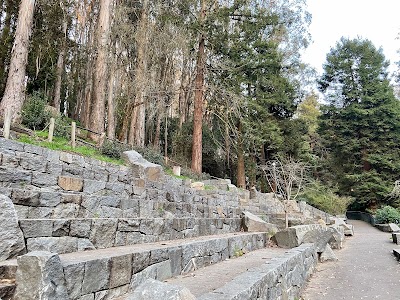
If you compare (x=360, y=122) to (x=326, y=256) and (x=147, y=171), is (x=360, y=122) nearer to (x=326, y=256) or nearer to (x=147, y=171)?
(x=326, y=256)

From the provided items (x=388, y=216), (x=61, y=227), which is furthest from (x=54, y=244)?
(x=388, y=216)

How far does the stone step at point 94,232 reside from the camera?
3.09 metres

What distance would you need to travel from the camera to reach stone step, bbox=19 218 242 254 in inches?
122

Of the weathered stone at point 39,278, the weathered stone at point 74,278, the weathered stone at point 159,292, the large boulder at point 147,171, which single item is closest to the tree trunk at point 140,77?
the large boulder at point 147,171

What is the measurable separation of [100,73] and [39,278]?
14146mm

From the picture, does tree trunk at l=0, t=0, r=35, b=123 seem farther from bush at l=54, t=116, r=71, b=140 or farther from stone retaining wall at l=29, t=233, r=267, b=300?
stone retaining wall at l=29, t=233, r=267, b=300

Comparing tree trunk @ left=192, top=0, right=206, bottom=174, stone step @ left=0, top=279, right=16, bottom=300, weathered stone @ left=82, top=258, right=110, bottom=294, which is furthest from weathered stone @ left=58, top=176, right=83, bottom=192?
tree trunk @ left=192, top=0, right=206, bottom=174

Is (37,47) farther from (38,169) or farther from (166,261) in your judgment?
(166,261)

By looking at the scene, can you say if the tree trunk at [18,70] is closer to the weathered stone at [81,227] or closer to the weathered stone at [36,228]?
the weathered stone at [81,227]

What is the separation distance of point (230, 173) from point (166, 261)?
20557 millimetres

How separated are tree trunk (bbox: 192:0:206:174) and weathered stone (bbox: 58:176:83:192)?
12.7 metres

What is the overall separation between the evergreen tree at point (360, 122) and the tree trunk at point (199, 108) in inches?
632

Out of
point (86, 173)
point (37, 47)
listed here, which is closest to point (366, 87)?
point (37, 47)

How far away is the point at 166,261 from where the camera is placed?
3.87m
